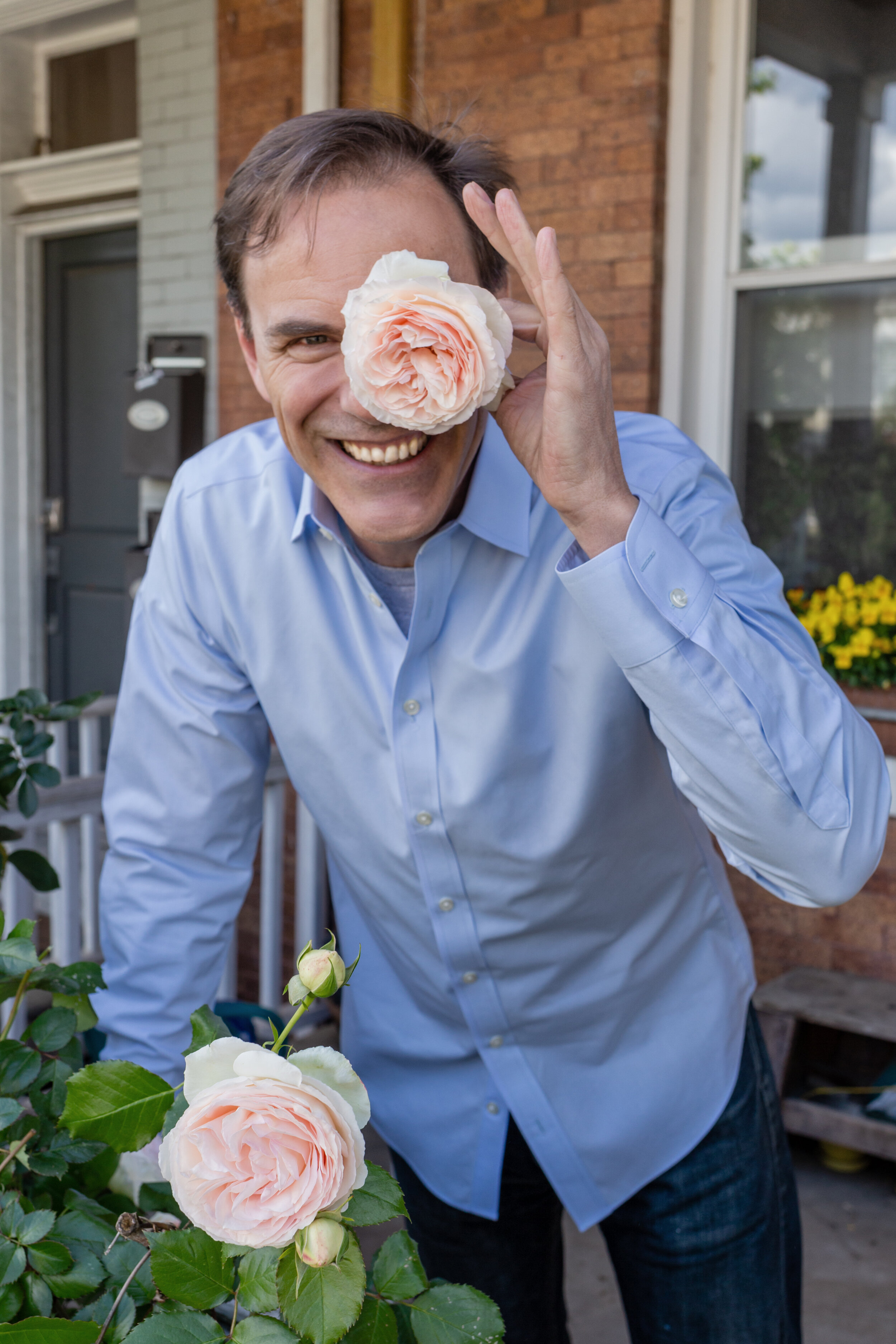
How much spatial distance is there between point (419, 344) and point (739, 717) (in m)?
0.47

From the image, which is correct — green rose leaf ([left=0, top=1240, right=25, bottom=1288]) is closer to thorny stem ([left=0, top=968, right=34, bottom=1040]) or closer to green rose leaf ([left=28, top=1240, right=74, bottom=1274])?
green rose leaf ([left=28, top=1240, right=74, bottom=1274])

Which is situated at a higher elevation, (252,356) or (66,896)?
(252,356)

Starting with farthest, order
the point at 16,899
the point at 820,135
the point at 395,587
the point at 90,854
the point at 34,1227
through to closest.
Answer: the point at 820,135 → the point at 90,854 → the point at 16,899 → the point at 395,587 → the point at 34,1227

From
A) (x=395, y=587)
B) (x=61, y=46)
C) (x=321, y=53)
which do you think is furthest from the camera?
(x=61, y=46)

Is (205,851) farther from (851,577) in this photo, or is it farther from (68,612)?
(68,612)

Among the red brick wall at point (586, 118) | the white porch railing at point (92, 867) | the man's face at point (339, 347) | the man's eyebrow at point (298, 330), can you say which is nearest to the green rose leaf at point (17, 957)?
the man's face at point (339, 347)

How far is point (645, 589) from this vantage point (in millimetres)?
1185

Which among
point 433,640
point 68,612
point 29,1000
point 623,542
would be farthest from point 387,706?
point 68,612

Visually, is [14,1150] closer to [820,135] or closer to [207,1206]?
[207,1206]

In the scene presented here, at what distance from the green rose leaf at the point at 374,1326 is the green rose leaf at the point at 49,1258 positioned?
25 centimetres

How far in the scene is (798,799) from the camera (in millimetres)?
1184

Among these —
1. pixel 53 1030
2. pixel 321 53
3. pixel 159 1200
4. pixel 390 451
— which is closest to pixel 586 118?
pixel 321 53

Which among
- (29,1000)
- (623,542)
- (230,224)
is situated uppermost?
(230,224)

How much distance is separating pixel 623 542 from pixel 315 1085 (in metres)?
0.63
